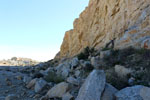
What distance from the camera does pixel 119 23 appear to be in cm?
1205

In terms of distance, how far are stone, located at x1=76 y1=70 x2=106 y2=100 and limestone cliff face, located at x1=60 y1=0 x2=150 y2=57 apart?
15.8 ft

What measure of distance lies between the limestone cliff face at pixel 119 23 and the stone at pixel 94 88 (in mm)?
4801

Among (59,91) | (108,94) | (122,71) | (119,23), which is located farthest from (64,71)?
(119,23)

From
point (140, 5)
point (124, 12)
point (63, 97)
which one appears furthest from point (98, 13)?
point (63, 97)

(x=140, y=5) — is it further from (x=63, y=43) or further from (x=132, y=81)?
(x=63, y=43)

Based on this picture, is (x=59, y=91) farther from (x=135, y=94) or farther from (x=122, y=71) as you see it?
(x=122, y=71)

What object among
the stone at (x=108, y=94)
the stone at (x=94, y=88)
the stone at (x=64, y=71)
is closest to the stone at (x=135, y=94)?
the stone at (x=108, y=94)

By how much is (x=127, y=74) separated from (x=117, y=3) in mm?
10372

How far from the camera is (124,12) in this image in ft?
37.7

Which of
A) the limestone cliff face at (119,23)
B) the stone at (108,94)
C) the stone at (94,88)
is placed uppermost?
the limestone cliff face at (119,23)

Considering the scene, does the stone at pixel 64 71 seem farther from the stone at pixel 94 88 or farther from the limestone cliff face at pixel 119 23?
the stone at pixel 94 88

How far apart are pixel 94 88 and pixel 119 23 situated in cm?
1056

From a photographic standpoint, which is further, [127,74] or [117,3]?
[117,3]

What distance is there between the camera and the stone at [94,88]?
2.46 metres
